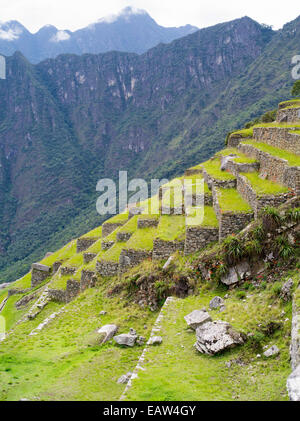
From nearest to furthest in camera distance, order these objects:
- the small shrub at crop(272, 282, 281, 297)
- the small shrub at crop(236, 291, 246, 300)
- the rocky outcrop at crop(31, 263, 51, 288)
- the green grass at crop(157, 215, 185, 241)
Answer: the small shrub at crop(272, 282, 281, 297)
the small shrub at crop(236, 291, 246, 300)
the green grass at crop(157, 215, 185, 241)
the rocky outcrop at crop(31, 263, 51, 288)

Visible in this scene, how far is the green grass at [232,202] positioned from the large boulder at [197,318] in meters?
4.37

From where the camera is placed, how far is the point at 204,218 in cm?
1424

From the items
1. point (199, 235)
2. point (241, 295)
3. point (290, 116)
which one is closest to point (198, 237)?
point (199, 235)

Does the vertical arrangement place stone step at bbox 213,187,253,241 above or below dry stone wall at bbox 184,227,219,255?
above

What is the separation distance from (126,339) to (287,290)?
510 cm

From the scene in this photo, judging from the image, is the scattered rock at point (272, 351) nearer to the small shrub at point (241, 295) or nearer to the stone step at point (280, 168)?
the small shrub at point (241, 295)

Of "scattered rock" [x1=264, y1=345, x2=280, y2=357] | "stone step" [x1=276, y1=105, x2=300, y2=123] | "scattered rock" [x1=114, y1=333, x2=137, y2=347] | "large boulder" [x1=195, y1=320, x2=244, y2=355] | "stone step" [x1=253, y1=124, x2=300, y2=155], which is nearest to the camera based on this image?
"scattered rock" [x1=264, y1=345, x2=280, y2=357]

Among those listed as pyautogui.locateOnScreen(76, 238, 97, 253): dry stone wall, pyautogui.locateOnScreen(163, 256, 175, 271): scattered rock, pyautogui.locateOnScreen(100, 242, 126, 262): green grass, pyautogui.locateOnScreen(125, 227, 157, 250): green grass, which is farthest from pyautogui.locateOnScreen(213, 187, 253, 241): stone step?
pyautogui.locateOnScreen(76, 238, 97, 253): dry stone wall

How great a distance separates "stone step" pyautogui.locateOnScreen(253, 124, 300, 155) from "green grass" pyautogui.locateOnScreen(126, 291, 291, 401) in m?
7.24

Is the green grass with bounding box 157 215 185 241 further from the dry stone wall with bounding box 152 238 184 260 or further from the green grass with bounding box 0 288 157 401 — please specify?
the green grass with bounding box 0 288 157 401

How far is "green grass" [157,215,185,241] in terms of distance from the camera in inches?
580

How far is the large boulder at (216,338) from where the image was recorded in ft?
25.2
